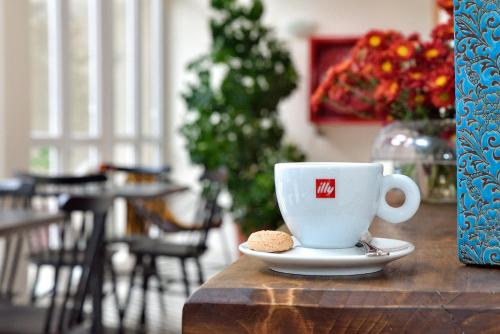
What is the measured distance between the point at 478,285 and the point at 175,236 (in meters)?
6.61

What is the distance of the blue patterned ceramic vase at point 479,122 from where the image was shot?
1.97 ft

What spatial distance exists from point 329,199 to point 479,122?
5.6 inches

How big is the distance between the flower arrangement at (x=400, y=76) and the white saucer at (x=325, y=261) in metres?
0.64

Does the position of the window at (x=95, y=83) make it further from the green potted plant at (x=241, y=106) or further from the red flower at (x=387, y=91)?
the red flower at (x=387, y=91)

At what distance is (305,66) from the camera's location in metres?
6.73

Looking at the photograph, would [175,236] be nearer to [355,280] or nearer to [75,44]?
[75,44]

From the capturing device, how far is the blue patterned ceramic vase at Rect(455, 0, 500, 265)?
0.60 metres

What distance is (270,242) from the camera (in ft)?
2.04

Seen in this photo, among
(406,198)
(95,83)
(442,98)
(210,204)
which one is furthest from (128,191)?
(406,198)

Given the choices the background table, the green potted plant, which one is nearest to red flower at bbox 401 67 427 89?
the background table

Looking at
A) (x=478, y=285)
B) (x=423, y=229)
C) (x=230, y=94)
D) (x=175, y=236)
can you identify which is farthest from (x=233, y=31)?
(x=478, y=285)

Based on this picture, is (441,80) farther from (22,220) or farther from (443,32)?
(22,220)

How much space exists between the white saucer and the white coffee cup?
A: 2 cm

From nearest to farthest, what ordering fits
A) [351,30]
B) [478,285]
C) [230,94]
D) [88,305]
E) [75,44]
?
1. [478,285]
2. [88,305]
3. [75,44]
4. [230,94]
5. [351,30]
